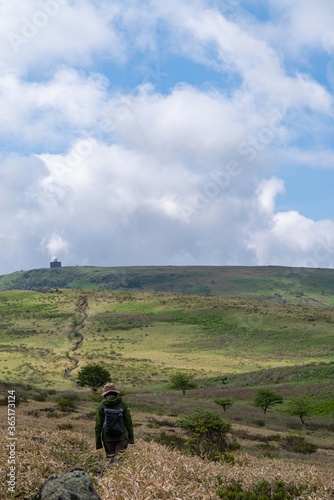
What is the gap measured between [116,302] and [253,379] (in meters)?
92.0

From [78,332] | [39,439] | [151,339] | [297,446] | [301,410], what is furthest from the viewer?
[78,332]

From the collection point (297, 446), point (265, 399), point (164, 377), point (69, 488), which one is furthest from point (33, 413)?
point (164, 377)

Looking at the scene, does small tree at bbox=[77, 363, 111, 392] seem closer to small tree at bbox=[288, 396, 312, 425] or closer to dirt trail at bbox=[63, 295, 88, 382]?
dirt trail at bbox=[63, 295, 88, 382]

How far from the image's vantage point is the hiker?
1255 centimetres

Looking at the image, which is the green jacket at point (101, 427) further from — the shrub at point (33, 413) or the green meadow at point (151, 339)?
the green meadow at point (151, 339)

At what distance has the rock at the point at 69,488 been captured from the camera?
334 inches

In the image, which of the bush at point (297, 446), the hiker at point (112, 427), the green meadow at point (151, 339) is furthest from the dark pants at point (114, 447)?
the green meadow at point (151, 339)

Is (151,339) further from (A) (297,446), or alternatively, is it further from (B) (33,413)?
(A) (297,446)

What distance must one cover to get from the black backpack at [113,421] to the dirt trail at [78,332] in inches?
2390

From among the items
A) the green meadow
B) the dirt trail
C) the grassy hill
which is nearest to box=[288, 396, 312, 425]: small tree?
the grassy hill

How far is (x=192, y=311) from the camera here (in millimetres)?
132500

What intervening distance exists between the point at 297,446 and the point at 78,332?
93906 mm

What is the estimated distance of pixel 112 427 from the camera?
12508 millimetres

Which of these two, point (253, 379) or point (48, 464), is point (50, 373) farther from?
point (48, 464)
